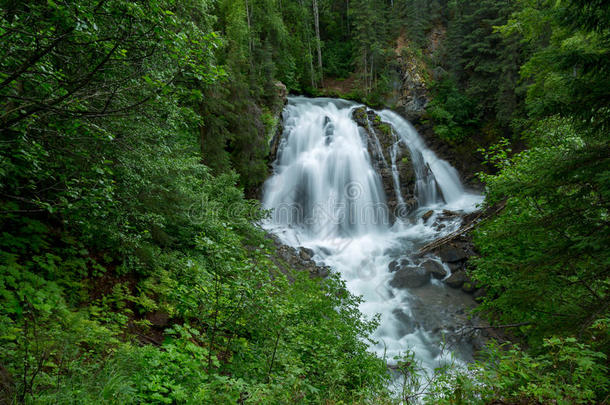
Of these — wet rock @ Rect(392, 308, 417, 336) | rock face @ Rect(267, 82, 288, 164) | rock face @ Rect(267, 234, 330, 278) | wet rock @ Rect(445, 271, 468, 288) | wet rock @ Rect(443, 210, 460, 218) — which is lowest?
→ wet rock @ Rect(392, 308, 417, 336)

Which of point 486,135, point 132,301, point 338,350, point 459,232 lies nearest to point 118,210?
point 132,301

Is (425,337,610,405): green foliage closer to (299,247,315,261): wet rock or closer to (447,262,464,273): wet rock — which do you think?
(447,262,464,273): wet rock

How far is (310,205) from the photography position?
14.2 m

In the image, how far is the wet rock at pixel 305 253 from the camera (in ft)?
35.5

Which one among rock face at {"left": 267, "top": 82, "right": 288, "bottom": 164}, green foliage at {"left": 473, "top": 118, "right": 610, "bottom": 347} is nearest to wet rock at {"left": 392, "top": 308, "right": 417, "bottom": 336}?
green foliage at {"left": 473, "top": 118, "right": 610, "bottom": 347}

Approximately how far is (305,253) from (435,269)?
4754 mm

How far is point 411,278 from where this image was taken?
9445mm

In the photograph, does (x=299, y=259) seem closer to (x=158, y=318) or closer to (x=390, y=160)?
(x=158, y=318)

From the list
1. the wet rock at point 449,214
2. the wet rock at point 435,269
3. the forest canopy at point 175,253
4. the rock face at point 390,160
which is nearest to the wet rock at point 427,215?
the wet rock at point 449,214

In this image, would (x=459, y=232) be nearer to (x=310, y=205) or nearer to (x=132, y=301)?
(x=310, y=205)

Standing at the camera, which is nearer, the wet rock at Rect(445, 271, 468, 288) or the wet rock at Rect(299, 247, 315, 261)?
the wet rock at Rect(445, 271, 468, 288)

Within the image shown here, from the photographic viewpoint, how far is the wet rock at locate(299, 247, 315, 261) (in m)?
10.8

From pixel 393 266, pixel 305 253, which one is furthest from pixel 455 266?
pixel 305 253

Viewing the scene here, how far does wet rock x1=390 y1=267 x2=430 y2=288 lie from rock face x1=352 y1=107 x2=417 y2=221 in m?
4.56
